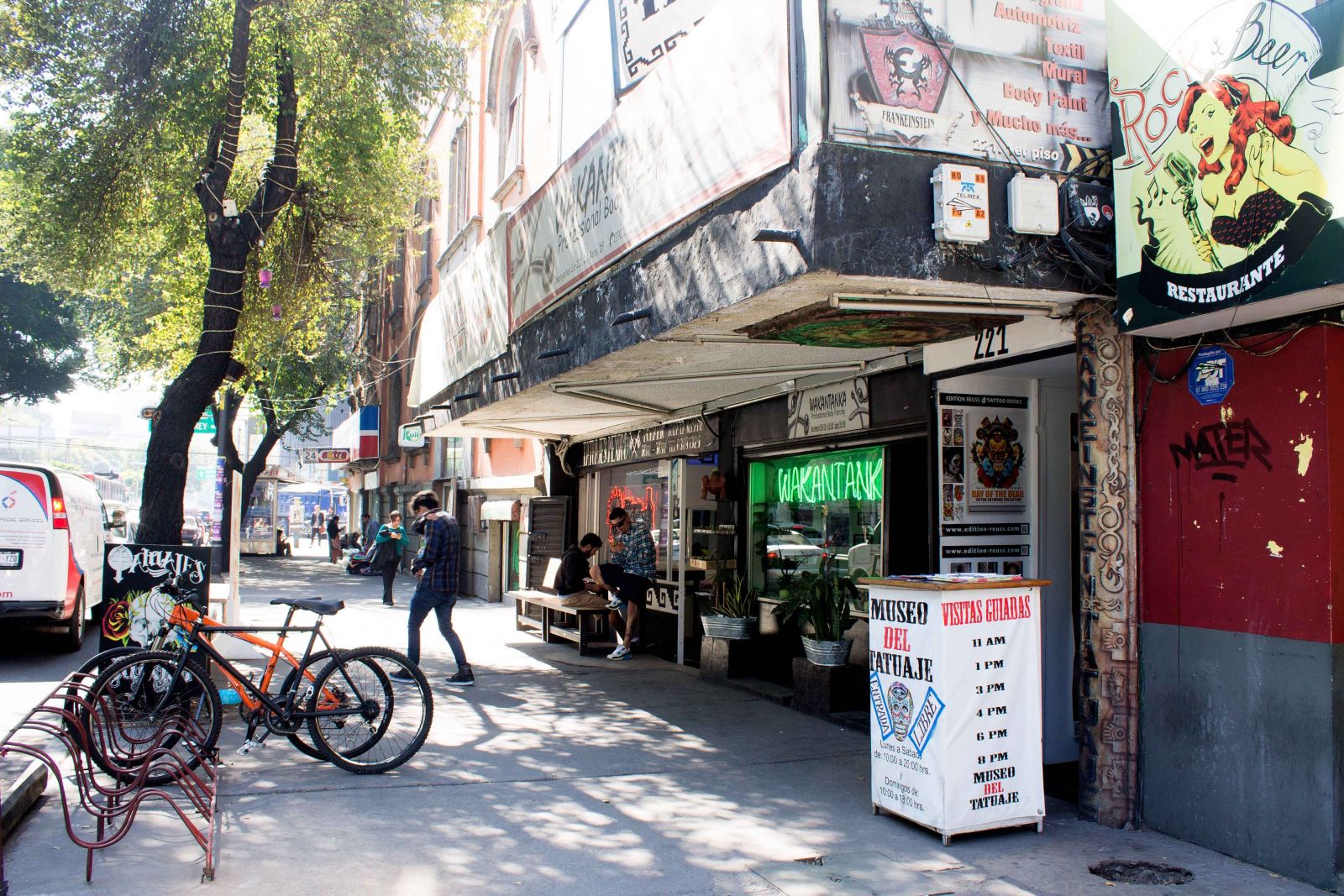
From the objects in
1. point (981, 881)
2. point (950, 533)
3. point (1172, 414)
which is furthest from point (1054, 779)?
point (1172, 414)

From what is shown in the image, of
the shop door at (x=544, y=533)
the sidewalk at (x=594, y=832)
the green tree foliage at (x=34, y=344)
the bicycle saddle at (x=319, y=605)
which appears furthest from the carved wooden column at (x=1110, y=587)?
the green tree foliage at (x=34, y=344)

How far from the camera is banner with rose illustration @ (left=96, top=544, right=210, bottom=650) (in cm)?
739

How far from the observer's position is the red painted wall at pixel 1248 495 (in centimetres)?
450

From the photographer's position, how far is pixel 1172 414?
17.1ft

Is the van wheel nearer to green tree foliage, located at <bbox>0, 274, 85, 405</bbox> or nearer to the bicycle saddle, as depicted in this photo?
the bicycle saddle

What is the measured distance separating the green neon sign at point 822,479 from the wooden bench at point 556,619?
2630 millimetres

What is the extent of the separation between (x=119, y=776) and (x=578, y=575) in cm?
700

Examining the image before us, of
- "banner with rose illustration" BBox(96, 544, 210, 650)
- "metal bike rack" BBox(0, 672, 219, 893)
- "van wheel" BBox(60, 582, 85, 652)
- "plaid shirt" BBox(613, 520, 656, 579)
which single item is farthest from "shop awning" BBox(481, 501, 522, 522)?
"metal bike rack" BBox(0, 672, 219, 893)

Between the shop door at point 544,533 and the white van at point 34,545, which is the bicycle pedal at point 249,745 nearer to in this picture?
the white van at point 34,545

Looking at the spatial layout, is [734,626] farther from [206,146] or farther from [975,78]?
[206,146]

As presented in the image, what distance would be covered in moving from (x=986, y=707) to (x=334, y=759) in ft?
12.3

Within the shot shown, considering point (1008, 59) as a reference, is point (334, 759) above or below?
below

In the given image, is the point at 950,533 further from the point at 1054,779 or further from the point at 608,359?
the point at 608,359

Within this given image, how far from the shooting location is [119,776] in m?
5.33
